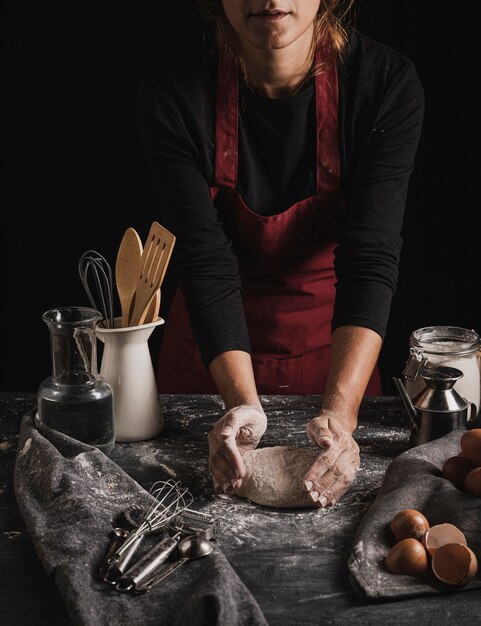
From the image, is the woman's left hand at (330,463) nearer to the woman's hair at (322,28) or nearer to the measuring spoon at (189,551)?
the measuring spoon at (189,551)

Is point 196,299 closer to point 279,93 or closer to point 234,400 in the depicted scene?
point 234,400

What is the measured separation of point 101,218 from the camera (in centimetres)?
298

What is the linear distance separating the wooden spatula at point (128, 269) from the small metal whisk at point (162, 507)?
33 centimetres

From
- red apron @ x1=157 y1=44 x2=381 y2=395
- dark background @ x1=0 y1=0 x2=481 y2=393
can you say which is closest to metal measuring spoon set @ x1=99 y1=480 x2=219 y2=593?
red apron @ x1=157 y1=44 x2=381 y2=395

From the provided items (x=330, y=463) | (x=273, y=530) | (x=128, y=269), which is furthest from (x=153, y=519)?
(x=128, y=269)

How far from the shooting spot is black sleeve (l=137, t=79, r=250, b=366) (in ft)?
6.07

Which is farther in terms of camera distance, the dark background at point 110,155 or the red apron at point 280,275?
the dark background at point 110,155

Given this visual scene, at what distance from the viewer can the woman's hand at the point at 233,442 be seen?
4.85 feet

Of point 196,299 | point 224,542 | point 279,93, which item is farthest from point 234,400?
point 279,93

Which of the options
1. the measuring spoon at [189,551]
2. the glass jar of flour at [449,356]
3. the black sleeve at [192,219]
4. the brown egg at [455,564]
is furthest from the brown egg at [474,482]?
the black sleeve at [192,219]

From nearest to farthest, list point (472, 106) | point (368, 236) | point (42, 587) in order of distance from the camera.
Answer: point (42, 587) < point (368, 236) < point (472, 106)

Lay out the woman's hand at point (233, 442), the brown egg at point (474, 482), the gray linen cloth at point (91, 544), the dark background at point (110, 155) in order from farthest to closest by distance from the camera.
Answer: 1. the dark background at point (110, 155)
2. the woman's hand at point (233, 442)
3. the brown egg at point (474, 482)
4. the gray linen cloth at point (91, 544)

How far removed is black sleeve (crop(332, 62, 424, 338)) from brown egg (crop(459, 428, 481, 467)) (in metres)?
0.42

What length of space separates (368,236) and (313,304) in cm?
Result: 35
